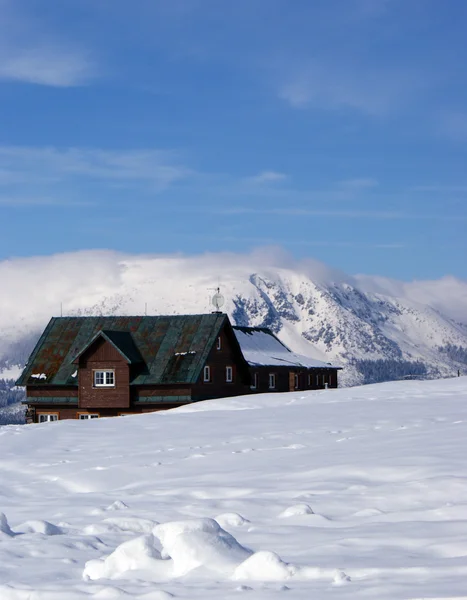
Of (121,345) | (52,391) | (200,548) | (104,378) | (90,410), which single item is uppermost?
(121,345)

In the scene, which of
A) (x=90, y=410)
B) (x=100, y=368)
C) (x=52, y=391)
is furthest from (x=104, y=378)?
(x=52, y=391)

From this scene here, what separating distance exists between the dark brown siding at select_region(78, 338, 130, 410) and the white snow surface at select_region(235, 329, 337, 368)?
1123 centimetres

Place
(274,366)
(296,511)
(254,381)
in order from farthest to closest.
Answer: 1. (274,366)
2. (254,381)
3. (296,511)

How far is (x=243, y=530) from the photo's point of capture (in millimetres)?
10047

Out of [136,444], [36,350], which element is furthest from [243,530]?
[36,350]

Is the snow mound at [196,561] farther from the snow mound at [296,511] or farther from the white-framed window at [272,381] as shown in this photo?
the white-framed window at [272,381]

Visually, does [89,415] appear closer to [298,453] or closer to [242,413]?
[242,413]

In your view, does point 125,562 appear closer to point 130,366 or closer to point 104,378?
point 130,366

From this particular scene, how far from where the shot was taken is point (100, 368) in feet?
175

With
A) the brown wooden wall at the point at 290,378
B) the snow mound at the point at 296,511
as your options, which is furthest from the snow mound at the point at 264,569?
the brown wooden wall at the point at 290,378

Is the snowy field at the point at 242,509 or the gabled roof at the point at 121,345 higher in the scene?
the gabled roof at the point at 121,345

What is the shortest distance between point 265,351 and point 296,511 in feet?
188

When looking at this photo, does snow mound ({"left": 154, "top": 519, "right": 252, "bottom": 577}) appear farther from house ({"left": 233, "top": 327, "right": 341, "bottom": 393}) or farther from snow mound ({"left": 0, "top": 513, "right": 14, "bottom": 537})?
house ({"left": 233, "top": 327, "right": 341, "bottom": 393})

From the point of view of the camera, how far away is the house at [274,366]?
6325 centimetres
